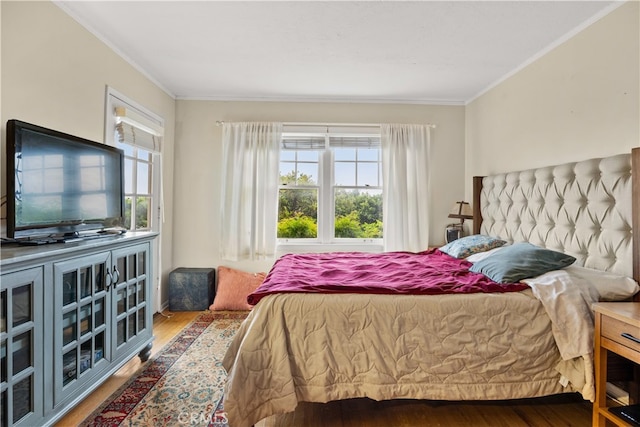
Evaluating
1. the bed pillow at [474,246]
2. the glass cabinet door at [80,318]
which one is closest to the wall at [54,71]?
the glass cabinet door at [80,318]

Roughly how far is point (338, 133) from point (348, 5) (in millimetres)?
1869

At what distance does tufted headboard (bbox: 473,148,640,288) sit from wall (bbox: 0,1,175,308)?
351 centimetres

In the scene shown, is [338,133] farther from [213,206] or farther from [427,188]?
[213,206]

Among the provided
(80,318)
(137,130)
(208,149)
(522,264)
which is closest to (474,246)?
(522,264)

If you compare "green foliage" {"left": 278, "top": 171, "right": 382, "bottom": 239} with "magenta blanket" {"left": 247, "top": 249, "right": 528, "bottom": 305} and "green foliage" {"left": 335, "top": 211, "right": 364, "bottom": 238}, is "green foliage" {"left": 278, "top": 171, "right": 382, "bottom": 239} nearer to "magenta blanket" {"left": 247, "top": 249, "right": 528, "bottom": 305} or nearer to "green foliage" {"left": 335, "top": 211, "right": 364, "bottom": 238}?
"green foliage" {"left": 335, "top": 211, "right": 364, "bottom": 238}

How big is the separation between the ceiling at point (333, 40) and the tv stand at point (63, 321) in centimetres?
159

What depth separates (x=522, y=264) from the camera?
2020 millimetres

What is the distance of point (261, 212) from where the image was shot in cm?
382

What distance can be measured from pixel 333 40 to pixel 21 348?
8.80ft

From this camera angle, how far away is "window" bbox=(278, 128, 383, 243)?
4.02 metres

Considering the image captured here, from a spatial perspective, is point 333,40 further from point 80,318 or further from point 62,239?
point 80,318

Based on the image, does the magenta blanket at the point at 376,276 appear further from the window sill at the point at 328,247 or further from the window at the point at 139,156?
the window at the point at 139,156

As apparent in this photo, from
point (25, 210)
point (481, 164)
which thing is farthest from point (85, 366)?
point (481, 164)

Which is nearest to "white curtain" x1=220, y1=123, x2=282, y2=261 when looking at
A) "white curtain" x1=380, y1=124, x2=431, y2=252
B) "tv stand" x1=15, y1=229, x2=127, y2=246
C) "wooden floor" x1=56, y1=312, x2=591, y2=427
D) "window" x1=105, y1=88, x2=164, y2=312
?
"window" x1=105, y1=88, x2=164, y2=312
